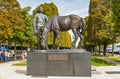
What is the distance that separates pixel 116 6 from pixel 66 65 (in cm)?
1416

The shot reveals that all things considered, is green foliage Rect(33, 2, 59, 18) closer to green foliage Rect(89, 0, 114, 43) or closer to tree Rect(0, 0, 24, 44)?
green foliage Rect(89, 0, 114, 43)

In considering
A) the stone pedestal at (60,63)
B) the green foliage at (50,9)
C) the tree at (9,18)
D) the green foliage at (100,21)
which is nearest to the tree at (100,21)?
the green foliage at (100,21)

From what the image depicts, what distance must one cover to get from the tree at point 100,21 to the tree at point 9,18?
59.2 ft

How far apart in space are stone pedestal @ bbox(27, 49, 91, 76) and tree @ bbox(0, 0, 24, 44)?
56.6 feet

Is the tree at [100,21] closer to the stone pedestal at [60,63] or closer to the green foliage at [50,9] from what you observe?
the green foliage at [50,9]

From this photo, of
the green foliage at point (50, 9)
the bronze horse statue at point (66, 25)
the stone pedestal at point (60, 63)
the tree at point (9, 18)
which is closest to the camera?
the stone pedestal at point (60, 63)

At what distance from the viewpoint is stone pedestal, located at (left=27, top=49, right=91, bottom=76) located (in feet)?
56.9

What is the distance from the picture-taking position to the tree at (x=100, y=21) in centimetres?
5481

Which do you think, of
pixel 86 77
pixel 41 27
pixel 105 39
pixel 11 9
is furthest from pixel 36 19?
pixel 105 39

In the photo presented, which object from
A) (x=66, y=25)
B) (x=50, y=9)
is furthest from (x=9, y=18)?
(x=66, y=25)

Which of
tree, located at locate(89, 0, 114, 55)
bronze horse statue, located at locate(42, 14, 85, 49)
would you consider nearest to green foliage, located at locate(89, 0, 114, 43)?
tree, located at locate(89, 0, 114, 55)

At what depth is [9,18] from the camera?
38906 mm

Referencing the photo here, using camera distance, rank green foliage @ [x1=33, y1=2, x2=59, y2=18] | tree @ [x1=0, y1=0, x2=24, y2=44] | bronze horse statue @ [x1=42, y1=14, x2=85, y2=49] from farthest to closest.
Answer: green foliage @ [x1=33, y1=2, x2=59, y2=18]
tree @ [x1=0, y1=0, x2=24, y2=44]
bronze horse statue @ [x1=42, y1=14, x2=85, y2=49]

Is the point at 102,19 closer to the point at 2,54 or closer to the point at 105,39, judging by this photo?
the point at 105,39
